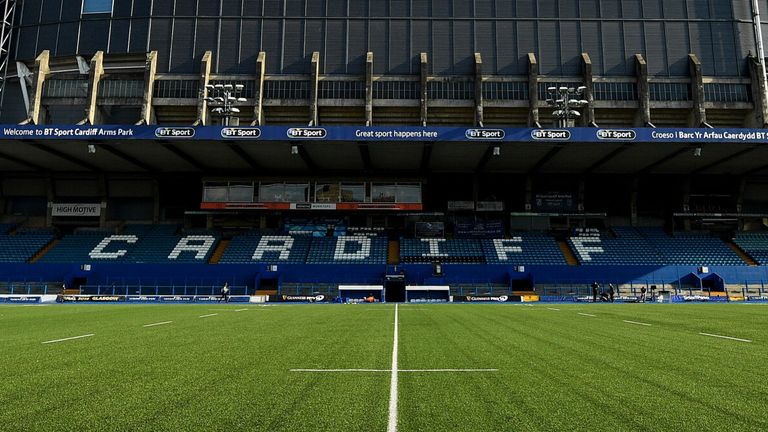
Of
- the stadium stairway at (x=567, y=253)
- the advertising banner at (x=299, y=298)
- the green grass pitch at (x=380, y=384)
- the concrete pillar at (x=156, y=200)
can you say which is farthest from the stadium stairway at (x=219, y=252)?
the green grass pitch at (x=380, y=384)

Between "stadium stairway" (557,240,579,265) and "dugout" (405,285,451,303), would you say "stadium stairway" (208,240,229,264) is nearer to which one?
"dugout" (405,285,451,303)

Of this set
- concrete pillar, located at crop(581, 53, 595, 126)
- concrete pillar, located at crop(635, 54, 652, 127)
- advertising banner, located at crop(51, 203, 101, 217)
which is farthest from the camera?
advertising banner, located at crop(51, 203, 101, 217)

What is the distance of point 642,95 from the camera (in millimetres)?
42938

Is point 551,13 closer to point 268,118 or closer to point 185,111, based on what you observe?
point 268,118

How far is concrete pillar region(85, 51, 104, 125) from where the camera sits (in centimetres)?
4222

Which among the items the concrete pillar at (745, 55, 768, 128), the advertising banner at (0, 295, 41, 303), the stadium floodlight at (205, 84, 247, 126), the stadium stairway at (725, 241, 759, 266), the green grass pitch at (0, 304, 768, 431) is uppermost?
the concrete pillar at (745, 55, 768, 128)

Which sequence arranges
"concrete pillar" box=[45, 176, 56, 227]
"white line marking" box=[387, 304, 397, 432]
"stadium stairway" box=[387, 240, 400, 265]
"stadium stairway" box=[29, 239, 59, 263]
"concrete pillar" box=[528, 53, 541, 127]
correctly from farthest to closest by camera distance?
"concrete pillar" box=[45, 176, 56, 227] → "concrete pillar" box=[528, 53, 541, 127] → "stadium stairway" box=[387, 240, 400, 265] → "stadium stairway" box=[29, 239, 59, 263] → "white line marking" box=[387, 304, 397, 432]

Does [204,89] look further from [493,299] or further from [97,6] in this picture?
[493,299]

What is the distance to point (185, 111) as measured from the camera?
44750 millimetres

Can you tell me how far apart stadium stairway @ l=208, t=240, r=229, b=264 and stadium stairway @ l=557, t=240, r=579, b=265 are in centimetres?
2911

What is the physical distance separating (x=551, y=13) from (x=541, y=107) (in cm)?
1004

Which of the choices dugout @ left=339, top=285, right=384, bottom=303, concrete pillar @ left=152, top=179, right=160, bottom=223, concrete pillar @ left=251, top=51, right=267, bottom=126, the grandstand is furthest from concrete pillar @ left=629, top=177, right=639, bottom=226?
concrete pillar @ left=152, top=179, right=160, bottom=223

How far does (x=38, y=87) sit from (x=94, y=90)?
17.6 ft

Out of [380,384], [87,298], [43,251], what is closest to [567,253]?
[87,298]
